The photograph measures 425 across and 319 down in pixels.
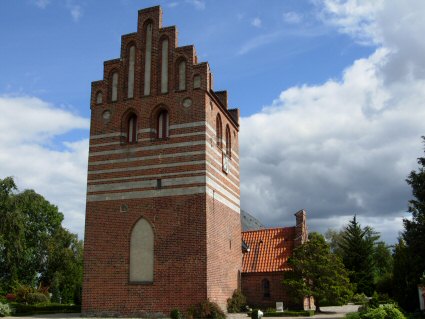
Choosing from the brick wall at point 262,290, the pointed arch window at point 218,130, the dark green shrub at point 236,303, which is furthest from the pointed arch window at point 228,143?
the dark green shrub at point 236,303

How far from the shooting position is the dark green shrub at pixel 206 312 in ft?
72.1

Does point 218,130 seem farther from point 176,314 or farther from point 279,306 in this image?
point 176,314

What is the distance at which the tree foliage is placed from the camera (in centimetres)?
4828

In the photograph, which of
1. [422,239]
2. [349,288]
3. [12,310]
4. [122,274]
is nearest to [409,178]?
[422,239]

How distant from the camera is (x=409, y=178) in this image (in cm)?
2403

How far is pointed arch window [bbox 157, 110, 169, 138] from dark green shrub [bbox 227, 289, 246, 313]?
31.6 feet

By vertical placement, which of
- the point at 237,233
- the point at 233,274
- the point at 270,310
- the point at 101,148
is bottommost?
the point at 270,310

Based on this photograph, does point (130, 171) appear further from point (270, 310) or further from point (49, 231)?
point (49, 231)

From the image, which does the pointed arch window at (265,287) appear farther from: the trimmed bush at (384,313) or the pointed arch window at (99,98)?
the pointed arch window at (99,98)

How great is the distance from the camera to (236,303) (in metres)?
26.4

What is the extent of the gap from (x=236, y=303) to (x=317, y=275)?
501 cm

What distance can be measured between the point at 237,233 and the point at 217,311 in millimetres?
7984

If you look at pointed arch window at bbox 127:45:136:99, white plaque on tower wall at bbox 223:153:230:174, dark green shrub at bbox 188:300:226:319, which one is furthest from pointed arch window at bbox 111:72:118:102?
dark green shrub at bbox 188:300:226:319

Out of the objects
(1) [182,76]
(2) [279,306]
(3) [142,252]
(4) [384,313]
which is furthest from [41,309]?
(4) [384,313]
